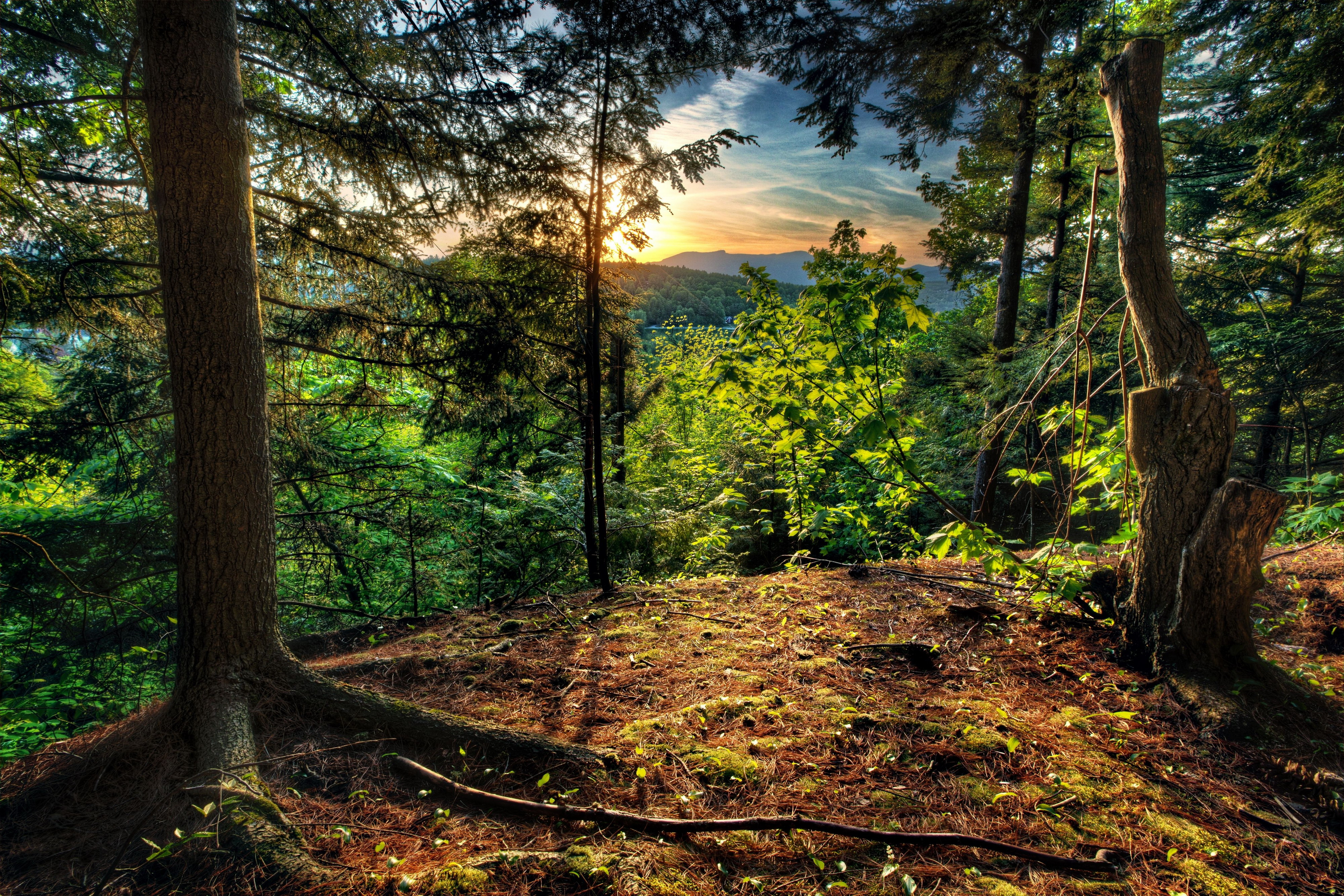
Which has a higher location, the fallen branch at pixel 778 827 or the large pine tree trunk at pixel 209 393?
the large pine tree trunk at pixel 209 393

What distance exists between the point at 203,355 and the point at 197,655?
4.81 feet

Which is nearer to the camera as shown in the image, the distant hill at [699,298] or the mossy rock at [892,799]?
the mossy rock at [892,799]

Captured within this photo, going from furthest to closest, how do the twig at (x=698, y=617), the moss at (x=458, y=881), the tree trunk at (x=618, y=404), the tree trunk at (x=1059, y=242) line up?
the tree trunk at (x=1059, y=242), the tree trunk at (x=618, y=404), the twig at (x=698, y=617), the moss at (x=458, y=881)

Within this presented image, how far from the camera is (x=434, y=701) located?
283cm

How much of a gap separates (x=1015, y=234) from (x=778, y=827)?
29.9 ft

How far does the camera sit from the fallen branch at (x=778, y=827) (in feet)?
5.57

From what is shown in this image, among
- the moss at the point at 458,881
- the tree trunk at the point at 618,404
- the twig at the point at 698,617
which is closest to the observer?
the moss at the point at 458,881

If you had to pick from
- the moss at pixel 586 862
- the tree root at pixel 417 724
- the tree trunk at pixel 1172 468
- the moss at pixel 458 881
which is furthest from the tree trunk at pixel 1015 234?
the moss at pixel 458 881

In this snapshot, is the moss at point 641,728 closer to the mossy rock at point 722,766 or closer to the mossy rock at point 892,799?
the mossy rock at point 722,766

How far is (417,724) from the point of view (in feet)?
7.90

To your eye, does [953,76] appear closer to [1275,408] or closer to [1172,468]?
[1172,468]

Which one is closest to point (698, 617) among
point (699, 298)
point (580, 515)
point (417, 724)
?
point (417, 724)

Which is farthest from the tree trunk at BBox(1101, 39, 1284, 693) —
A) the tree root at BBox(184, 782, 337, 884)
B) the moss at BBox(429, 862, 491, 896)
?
the tree root at BBox(184, 782, 337, 884)

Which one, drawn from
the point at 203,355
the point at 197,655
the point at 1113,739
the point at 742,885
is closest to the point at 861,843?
the point at 742,885
